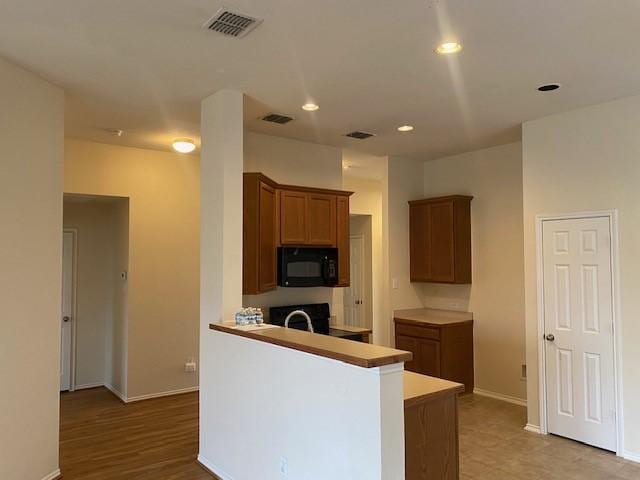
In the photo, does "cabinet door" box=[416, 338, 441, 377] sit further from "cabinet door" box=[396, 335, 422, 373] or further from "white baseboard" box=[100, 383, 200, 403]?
"white baseboard" box=[100, 383, 200, 403]

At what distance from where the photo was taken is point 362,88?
148 inches

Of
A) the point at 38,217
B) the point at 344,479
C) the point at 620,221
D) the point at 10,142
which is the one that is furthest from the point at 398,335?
the point at 10,142

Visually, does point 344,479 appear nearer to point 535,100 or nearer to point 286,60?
point 286,60

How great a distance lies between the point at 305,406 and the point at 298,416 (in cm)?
11

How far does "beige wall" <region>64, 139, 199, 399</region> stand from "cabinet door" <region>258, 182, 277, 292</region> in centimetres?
182

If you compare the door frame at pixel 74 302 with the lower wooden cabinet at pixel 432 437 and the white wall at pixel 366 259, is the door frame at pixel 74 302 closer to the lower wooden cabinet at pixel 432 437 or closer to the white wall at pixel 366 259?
the white wall at pixel 366 259

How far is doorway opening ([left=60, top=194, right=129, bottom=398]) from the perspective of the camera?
6156 millimetres

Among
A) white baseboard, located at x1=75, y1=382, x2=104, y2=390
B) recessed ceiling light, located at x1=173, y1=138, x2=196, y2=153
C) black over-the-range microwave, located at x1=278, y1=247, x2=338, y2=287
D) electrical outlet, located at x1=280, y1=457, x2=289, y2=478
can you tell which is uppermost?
recessed ceiling light, located at x1=173, y1=138, x2=196, y2=153

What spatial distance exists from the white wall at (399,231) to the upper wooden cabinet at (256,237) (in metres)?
2.19

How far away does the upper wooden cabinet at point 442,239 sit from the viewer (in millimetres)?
5887

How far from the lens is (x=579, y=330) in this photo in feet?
14.0

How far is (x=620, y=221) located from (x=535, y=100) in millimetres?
1255

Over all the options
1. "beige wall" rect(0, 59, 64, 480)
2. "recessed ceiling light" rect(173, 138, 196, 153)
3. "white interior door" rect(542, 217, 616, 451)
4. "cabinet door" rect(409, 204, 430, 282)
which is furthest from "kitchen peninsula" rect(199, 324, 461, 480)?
"cabinet door" rect(409, 204, 430, 282)

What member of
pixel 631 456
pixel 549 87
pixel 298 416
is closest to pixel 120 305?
pixel 298 416
